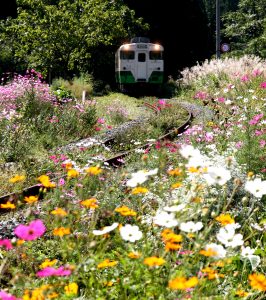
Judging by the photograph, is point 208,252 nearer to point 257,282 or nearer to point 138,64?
point 257,282

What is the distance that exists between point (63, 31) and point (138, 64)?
4.17 meters

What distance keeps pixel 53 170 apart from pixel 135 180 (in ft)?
14.2

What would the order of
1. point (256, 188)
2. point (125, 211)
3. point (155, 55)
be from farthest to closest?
point (155, 55) → point (256, 188) → point (125, 211)

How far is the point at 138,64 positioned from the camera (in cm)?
2034

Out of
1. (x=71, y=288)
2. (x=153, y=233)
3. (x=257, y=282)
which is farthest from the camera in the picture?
(x=153, y=233)

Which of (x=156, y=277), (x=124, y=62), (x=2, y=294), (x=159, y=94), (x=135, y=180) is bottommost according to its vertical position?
(x=159, y=94)

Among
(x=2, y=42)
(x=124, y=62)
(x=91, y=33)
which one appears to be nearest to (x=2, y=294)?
(x=124, y=62)

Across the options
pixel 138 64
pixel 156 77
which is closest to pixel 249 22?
pixel 156 77

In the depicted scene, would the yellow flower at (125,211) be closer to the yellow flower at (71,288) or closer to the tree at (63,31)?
the yellow flower at (71,288)

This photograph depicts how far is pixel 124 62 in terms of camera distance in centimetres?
2027

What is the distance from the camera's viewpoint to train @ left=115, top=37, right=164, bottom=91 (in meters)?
20.3

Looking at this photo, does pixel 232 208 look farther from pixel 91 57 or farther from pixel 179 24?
pixel 179 24

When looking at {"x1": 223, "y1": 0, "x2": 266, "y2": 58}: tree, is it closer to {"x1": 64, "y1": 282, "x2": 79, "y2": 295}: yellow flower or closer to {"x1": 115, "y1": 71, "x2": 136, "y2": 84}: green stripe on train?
{"x1": 115, "y1": 71, "x2": 136, "y2": 84}: green stripe on train

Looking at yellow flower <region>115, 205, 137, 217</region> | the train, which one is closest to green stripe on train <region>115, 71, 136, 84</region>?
the train
